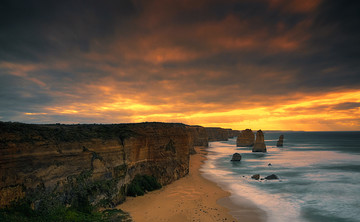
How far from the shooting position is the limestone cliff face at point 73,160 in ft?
38.1

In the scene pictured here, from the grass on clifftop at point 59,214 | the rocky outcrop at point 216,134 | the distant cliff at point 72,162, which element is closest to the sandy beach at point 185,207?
the grass on clifftop at point 59,214

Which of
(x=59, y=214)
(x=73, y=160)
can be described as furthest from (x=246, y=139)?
(x=59, y=214)

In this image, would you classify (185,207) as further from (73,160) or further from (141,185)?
(73,160)

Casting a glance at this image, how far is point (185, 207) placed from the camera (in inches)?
Result: 713

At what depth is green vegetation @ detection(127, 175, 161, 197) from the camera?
66.0 ft

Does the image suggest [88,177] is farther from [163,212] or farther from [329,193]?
[329,193]

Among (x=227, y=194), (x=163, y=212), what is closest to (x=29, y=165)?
(x=163, y=212)

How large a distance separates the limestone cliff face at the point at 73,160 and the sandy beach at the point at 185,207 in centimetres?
212

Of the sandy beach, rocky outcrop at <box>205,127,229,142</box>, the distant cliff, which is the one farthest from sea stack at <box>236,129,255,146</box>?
the distant cliff

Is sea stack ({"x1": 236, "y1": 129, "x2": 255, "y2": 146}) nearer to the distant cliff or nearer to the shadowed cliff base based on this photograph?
the distant cliff

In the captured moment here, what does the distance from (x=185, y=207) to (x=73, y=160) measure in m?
9.76

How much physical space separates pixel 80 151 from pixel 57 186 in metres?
2.75

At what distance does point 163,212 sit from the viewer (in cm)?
1680

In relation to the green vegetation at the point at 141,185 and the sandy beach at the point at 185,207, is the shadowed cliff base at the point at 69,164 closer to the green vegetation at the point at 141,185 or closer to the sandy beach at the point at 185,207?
the green vegetation at the point at 141,185
